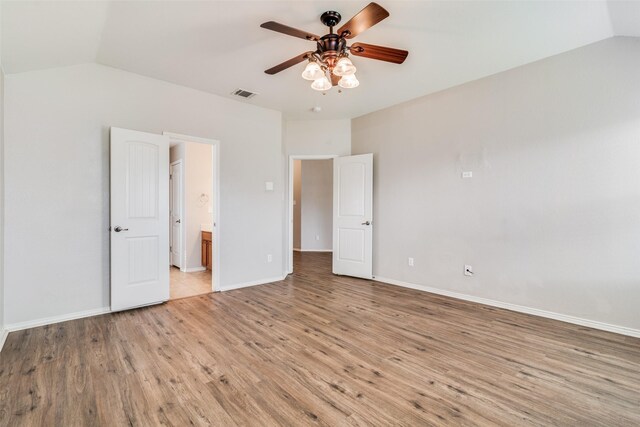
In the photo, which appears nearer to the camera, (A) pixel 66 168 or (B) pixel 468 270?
(A) pixel 66 168

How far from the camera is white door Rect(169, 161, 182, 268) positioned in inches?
220

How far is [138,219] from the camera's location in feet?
11.3

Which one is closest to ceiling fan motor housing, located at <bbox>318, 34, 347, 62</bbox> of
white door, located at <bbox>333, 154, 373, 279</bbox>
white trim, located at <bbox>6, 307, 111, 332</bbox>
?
white door, located at <bbox>333, 154, 373, 279</bbox>

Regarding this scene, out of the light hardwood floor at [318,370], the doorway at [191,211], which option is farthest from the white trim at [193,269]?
the light hardwood floor at [318,370]

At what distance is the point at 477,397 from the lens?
189cm

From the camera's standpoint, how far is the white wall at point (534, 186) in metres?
2.88

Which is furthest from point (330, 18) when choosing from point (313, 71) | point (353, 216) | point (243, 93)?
point (353, 216)

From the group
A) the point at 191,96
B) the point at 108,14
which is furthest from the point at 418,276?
the point at 108,14

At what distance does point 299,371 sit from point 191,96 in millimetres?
3603

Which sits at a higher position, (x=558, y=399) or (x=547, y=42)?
(x=547, y=42)

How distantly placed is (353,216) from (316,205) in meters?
3.50

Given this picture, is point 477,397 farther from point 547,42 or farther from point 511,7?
point 547,42

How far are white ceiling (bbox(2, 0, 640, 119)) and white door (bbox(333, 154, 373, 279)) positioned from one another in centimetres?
161

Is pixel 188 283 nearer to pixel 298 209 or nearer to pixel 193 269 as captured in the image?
pixel 193 269
